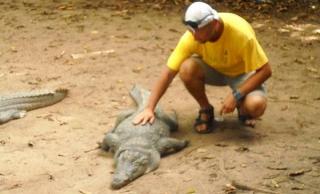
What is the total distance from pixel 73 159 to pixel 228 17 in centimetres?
176

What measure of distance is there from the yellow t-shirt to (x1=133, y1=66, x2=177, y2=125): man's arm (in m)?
0.07

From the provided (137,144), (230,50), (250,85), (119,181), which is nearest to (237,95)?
(250,85)

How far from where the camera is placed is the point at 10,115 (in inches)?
244

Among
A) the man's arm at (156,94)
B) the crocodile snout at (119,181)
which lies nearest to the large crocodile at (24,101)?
the man's arm at (156,94)

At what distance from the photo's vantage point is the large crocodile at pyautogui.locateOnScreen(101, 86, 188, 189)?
4611mm

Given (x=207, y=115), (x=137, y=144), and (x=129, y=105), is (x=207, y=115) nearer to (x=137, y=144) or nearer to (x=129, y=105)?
(x=137, y=144)

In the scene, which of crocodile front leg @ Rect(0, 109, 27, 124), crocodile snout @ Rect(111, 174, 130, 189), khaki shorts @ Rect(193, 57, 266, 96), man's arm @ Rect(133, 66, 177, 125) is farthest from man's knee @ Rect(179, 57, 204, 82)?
crocodile front leg @ Rect(0, 109, 27, 124)

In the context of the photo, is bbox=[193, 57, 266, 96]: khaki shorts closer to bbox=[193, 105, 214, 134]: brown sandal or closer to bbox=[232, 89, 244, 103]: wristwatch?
bbox=[232, 89, 244, 103]: wristwatch

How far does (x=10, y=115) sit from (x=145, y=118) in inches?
69.6

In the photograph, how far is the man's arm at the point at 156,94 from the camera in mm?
5098

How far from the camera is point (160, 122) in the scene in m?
5.26

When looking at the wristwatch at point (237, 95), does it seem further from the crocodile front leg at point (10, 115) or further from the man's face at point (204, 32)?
the crocodile front leg at point (10, 115)

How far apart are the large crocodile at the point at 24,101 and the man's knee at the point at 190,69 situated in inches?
70.1

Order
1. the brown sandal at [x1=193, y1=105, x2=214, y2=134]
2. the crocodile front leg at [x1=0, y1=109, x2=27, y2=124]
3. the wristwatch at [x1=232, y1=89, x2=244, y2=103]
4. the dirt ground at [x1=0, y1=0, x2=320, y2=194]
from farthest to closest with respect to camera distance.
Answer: the crocodile front leg at [x1=0, y1=109, x2=27, y2=124]
the brown sandal at [x1=193, y1=105, x2=214, y2=134]
the wristwatch at [x1=232, y1=89, x2=244, y2=103]
the dirt ground at [x1=0, y1=0, x2=320, y2=194]
